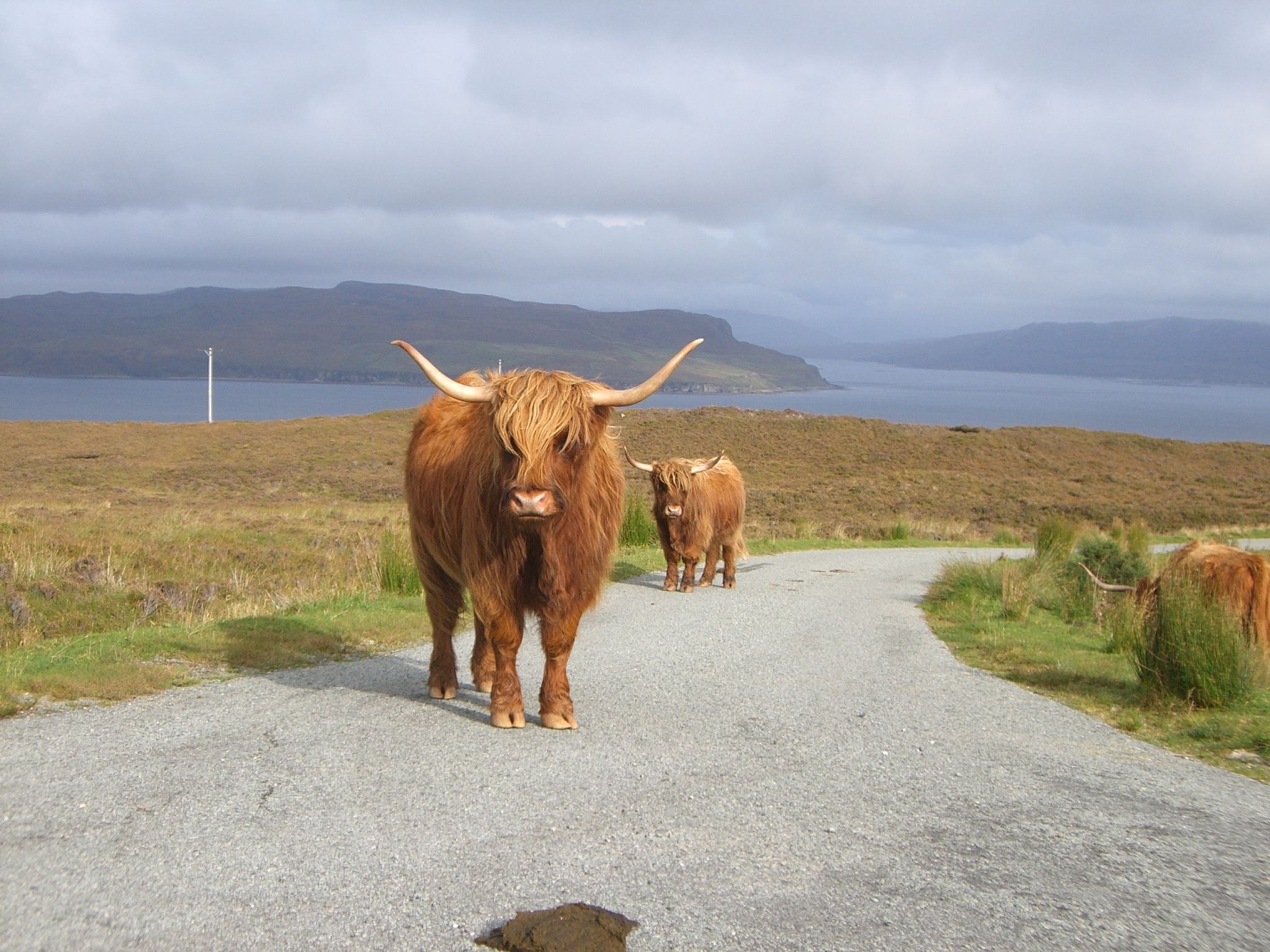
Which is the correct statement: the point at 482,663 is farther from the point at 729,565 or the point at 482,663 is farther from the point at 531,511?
the point at 729,565

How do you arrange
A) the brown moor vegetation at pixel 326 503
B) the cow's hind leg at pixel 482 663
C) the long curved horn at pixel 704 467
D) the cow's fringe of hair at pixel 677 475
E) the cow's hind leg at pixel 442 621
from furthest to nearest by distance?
the long curved horn at pixel 704 467, the cow's fringe of hair at pixel 677 475, the brown moor vegetation at pixel 326 503, the cow's hind leg at pixel 482 663, the cow's hind leg at pixel 442 621

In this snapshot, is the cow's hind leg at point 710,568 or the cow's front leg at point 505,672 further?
the cow's hind leg at point 710,568

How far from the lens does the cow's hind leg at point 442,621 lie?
6012 mm

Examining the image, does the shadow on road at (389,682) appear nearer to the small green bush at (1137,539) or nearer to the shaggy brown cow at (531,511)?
the shaggy brown cow at (531,511)

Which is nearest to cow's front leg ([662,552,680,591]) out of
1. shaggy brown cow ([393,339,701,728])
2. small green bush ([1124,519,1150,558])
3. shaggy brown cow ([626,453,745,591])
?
shaggy brown cow ([626,453,745,591])

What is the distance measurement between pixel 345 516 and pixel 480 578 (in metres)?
19.7

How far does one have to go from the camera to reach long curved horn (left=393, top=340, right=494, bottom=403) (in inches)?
201

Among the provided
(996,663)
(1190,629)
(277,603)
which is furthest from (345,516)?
(1190,629)

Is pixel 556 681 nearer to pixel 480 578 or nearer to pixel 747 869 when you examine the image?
pixel 480 578

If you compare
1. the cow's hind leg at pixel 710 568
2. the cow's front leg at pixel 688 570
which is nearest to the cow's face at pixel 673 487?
the cow's front leg at pixel 688 570

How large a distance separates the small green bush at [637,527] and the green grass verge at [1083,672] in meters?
5.58

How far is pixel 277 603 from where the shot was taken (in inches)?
386

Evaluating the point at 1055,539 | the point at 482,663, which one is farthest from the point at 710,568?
the point at 482,663

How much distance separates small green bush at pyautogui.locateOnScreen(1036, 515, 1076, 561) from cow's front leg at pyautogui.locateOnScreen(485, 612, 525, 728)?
10824 mm
